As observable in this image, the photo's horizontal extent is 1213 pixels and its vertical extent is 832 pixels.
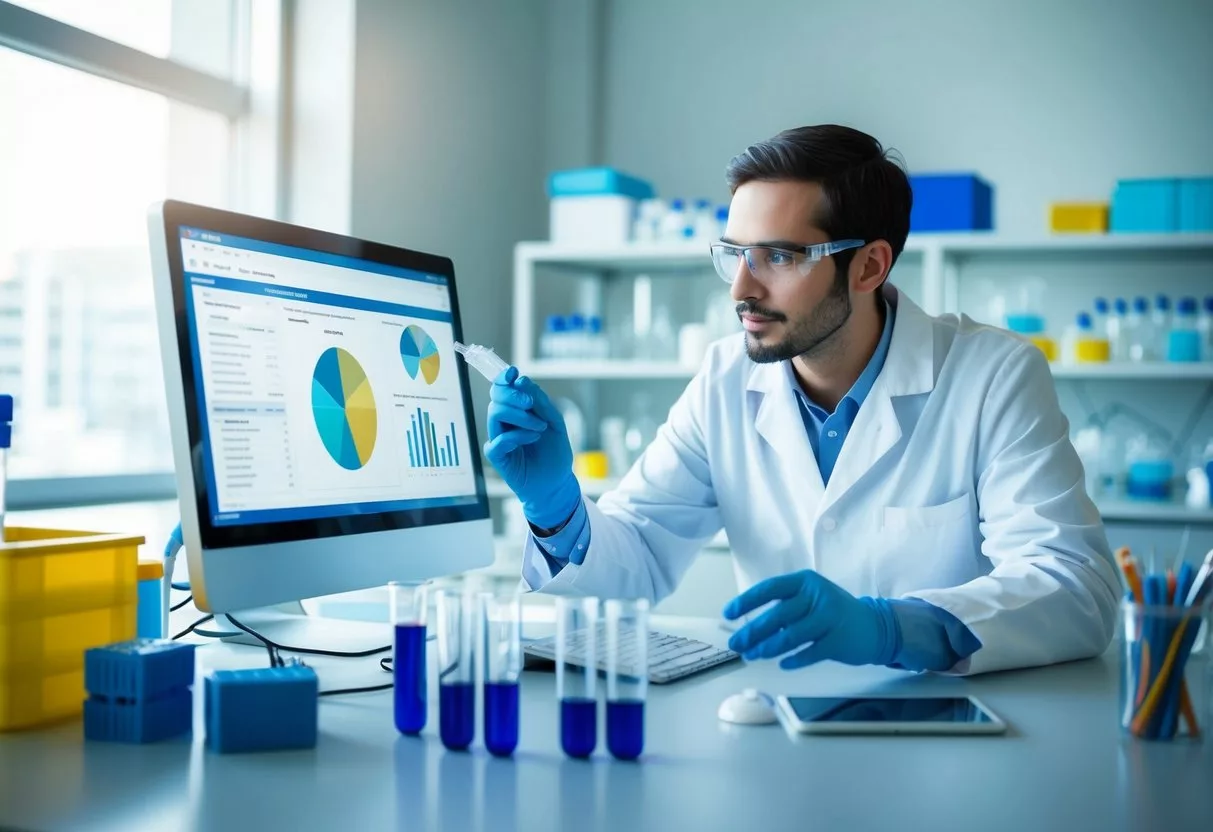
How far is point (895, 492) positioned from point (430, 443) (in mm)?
693

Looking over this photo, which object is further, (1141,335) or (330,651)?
(1141,335)

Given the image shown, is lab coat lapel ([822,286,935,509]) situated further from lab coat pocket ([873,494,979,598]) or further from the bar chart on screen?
the bar chart on screen

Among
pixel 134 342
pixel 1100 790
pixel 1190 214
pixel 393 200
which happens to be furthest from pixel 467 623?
pixel 1190 214

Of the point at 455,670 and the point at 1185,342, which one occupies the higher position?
the point at 1185,342

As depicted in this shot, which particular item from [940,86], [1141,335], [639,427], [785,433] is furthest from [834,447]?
[940,86]

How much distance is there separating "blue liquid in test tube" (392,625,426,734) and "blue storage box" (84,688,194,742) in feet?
0.62

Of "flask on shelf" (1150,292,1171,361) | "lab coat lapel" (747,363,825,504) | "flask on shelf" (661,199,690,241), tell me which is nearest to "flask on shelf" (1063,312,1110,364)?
"flask on shelf" (1150,292,1171,361)

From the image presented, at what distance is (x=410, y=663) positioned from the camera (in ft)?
3.26

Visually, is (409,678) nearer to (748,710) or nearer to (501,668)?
(501,668)

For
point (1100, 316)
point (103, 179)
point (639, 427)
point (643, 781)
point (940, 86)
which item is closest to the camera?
point (643, 781)

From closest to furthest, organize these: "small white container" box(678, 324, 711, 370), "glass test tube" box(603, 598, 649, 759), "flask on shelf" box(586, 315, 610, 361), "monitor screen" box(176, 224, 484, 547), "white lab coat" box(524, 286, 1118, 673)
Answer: "glass test tube" box(603, 598, 649, 759)
"monitor screen" box(176, 224, 484, 547)
"white lab coat" box(524, 286, 1118, 673)
"small white container" box(678, 324, 711, 370)
"flask on shelf" box(586, 315, 610, 361)

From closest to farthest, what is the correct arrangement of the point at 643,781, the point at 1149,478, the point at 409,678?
1. the point at 643,781
2. the point at 409,678
3. the point at 1149,478

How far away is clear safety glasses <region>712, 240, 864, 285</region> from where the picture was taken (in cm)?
172

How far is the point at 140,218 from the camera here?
2.70 meters
